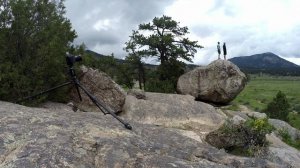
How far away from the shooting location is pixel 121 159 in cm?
850

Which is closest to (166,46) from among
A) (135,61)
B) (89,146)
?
(135,61)

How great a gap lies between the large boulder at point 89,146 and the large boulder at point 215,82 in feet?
113

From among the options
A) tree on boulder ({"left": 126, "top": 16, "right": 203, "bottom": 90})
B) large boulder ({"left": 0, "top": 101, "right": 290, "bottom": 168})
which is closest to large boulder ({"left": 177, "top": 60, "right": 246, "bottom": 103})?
tree on boulder ({"left": 126, "top": 16, "right": 203, "bottom": 90})

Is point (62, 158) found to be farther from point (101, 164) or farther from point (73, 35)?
point (73, 35)

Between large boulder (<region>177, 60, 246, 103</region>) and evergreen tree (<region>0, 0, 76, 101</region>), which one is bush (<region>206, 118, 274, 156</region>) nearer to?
evergreen tree (<region>0, 0, 76, 101</region>)

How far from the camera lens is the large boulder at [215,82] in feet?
146

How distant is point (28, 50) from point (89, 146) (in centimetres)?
1837

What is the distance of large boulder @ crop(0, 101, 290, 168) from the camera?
8109 millimetres

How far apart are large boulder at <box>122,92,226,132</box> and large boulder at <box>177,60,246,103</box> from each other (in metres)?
15.6

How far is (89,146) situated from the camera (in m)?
8.77

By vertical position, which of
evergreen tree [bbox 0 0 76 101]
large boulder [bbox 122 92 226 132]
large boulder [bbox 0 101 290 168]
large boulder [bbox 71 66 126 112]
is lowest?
large boulder [bbox 122 92 226 132]

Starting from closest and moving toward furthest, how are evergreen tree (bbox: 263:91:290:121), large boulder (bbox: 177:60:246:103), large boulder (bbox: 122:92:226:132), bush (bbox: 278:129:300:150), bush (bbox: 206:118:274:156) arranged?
1. bush (bbox: 206:118:274:156)
2. large boulder (bbox: 122:92:226:132)
3. bush (bbox: 278:129:300:150)
4. large boulder (bbox: 177:60:246:103)
5. evergreen tree (bbox: 263:91:290:121)

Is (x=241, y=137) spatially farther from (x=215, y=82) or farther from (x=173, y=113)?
(x=215, y=82)

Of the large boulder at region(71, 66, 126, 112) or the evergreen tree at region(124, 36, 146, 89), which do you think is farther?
the evergreen tree at region(124, 36, 146, 89)
